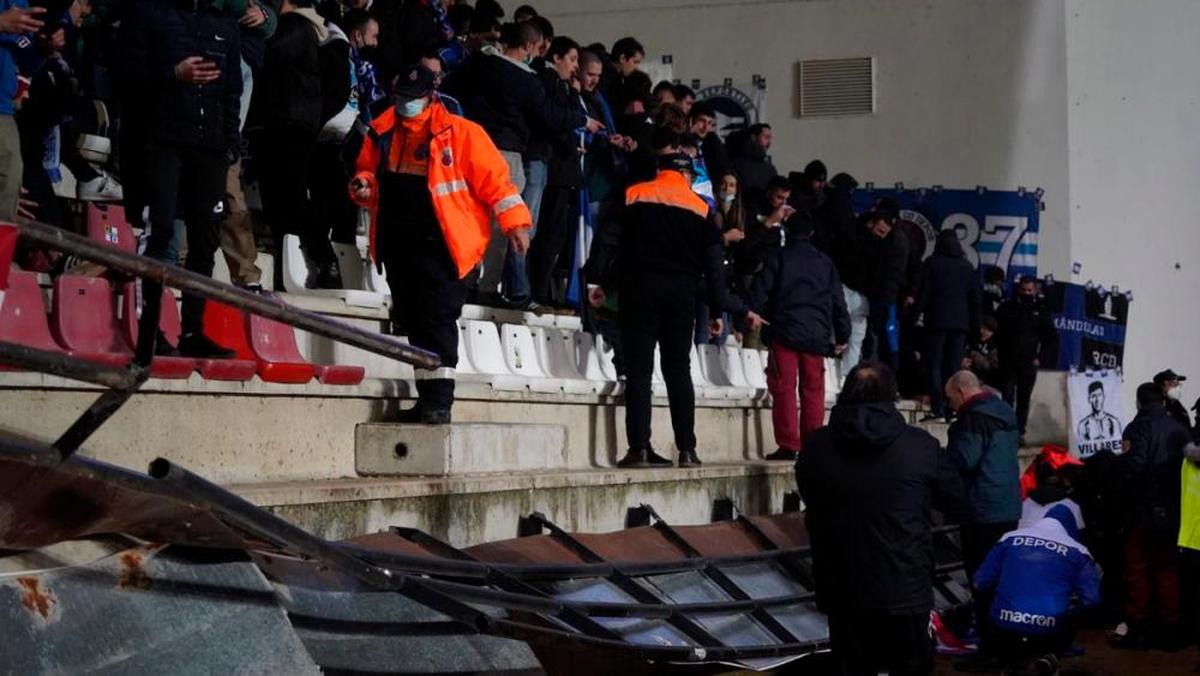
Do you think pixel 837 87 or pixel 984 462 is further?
pixel 837 87

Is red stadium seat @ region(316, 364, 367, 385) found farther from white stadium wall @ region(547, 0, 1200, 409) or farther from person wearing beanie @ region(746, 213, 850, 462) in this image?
white stadium wall @ region(547, 0, 1200, 409)

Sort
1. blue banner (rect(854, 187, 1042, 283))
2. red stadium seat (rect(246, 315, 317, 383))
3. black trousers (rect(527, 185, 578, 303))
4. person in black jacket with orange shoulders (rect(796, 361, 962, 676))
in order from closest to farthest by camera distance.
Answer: person in black jacket with orange shoulders (rect(796, 361, 962, 676))
red stadium seat (rect(246, 315, 317, 383))
black trousers (rect(527, 185, 578, 303))
blue banner (rect(854, 187, 1042, 283))

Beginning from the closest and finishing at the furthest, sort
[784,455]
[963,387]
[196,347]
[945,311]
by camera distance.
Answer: [196,347]
[963,387]
[784,455]
[945,311]

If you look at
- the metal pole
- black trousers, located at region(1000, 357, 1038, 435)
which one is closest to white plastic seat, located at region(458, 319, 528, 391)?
the metal pole

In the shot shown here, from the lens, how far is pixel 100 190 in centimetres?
1054

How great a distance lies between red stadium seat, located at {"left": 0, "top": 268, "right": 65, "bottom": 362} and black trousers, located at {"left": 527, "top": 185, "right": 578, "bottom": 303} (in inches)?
181

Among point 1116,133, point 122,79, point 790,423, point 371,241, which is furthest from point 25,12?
point 1116,133

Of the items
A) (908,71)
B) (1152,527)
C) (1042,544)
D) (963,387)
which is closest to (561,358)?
(963,387)

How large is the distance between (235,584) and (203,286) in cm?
107

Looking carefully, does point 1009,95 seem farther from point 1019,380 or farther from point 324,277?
point 324,277

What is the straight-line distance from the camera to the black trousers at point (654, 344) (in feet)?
37.2

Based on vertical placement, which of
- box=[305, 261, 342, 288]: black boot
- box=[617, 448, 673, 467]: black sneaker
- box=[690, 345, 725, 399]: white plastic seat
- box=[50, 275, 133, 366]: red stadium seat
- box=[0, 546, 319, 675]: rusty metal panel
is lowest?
box=[617, 448, 673, 467]: black sneaker

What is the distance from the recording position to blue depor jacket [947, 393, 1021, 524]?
39.1 ft

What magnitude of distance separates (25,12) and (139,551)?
345 centimetres
